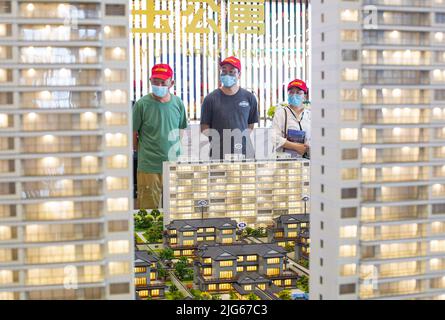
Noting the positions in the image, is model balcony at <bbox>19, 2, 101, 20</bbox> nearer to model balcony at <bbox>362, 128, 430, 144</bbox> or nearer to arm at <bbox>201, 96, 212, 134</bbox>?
model balcony at <bbox>362, 128, 430, 144</bbox>

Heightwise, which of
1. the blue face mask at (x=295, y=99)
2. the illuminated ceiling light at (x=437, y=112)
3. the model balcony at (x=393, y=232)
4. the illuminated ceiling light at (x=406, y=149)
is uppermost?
the blue face mask at (x=295, y=99)

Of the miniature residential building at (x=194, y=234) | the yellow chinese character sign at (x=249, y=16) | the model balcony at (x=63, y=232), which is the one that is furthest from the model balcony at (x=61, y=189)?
the yellow chinese character sign at (x=249, y=16)

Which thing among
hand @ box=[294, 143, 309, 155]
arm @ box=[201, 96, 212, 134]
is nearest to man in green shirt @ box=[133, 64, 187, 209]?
arm @ box=[201, 96, 212, 134]

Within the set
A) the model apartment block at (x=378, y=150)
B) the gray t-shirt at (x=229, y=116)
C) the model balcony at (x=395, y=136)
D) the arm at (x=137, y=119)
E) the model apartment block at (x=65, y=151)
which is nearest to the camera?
the model apartment block at (x=65, y=151)

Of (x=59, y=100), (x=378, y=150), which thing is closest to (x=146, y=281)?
(x=59, y=100)

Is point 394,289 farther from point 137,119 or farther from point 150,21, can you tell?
point 150,21

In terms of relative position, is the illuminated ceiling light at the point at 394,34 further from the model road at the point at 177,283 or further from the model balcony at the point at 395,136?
the model road at the point at 177,283

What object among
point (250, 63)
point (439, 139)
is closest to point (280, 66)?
point (250, 63)

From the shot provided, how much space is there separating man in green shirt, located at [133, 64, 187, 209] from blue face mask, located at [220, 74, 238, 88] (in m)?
2.40

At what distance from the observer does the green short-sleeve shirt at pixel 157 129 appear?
3375cm

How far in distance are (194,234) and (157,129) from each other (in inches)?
263

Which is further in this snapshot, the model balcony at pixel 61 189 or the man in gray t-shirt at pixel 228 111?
the man in gray t-shirt at pixel 228 111

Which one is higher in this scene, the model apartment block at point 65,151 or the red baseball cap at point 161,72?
the red baseball cap at point 161,72

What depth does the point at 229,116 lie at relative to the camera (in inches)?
1347
